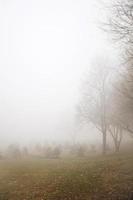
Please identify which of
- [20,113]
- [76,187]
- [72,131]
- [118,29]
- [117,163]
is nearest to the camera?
[118,29]

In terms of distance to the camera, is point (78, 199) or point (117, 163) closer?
point (78, 199)

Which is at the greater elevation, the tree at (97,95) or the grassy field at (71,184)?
the tree at (97,95)

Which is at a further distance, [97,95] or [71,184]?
[97,95]

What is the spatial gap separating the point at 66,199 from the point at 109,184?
3304 mm

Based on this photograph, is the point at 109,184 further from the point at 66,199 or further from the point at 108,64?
the point at 108,64

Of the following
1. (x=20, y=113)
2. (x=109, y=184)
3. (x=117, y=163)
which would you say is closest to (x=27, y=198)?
(x=109, y=184)

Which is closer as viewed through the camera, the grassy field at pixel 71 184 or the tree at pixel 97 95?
the grassy field at pixel 71 184

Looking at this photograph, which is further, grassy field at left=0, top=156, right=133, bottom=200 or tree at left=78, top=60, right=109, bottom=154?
tree at left=78, top=60, right=109, bottom=154

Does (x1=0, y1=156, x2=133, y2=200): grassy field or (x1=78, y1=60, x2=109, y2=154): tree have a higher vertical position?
(x1=78, y1=60, x2=109, y2=154): tree

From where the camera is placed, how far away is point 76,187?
1292cm

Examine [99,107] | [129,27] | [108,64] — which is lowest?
[99,107]

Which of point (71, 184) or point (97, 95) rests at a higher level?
point (97, 95)

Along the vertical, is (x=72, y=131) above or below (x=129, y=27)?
below

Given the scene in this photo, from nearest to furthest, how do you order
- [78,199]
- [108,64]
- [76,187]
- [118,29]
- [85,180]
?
[78,199], [118,29], [76,187], [85,180], [108,64]
